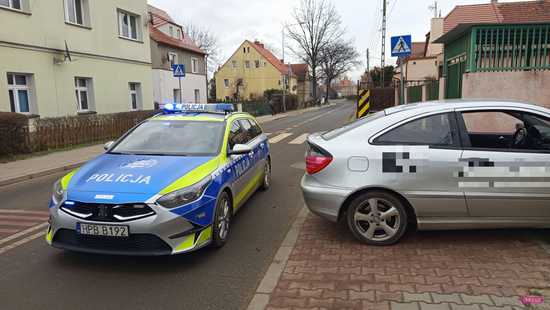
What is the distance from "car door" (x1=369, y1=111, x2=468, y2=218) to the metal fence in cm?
742

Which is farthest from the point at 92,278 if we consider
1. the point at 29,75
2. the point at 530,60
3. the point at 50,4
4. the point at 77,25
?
the point at 77,25

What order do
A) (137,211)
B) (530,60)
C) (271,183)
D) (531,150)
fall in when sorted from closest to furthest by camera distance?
(137,211), (531,150), (271,183), (530,60)

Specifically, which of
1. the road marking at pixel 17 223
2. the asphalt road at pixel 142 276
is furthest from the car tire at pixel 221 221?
the road marking at pixel 17 223

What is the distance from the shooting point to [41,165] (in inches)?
427

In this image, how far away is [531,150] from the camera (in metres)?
4.31

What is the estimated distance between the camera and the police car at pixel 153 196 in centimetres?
391

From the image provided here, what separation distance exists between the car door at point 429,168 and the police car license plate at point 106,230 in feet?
8.52

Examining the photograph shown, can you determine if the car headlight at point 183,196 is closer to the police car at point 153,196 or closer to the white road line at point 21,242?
the police car at point 153,196

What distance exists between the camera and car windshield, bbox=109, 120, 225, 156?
5250 millimetres

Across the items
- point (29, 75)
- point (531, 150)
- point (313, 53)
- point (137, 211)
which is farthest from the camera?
point (313, 53)

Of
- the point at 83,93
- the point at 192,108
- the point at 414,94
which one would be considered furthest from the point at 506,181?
the point at 414,94

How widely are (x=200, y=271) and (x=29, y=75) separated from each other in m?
14.4

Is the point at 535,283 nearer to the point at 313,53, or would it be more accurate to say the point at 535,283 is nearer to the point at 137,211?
the point at 137,211

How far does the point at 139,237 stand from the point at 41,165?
8.43 m
